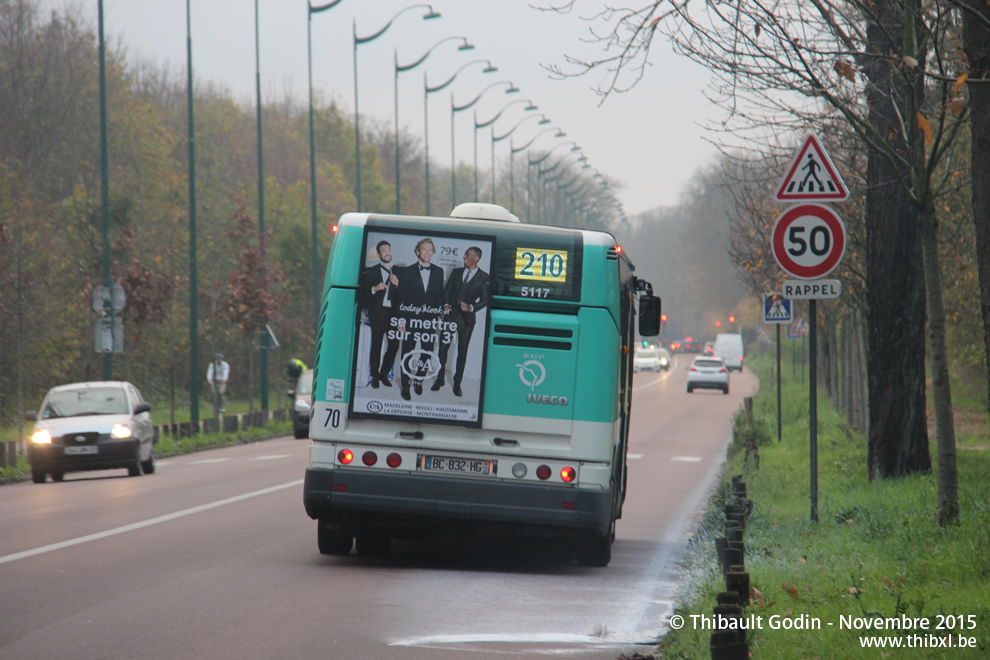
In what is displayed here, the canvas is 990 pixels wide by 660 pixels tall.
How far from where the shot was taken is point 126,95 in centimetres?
5525

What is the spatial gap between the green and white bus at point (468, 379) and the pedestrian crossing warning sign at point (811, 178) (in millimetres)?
1761

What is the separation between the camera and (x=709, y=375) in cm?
6250

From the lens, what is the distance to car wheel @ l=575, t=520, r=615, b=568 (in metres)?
11.6

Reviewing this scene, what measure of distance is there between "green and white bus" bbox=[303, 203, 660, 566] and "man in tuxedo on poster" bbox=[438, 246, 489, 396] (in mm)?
11

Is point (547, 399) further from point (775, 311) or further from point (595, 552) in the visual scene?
point (775, 311)

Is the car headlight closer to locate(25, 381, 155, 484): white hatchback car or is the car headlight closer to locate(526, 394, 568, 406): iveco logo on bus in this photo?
locate(25, 381, 155, 484): white hatchback car

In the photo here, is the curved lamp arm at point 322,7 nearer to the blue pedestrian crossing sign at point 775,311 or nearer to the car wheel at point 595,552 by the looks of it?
the blue pedestrian crossing sign at point 775,311

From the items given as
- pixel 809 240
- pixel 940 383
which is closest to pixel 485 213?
pixel 809 240

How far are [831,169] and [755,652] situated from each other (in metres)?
5.74

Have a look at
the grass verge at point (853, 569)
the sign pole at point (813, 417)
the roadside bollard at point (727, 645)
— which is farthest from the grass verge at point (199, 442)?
the roadside bollard at point (727, 645)

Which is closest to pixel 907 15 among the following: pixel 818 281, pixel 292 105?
pixel 818 281

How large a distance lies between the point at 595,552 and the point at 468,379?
6.71 feet

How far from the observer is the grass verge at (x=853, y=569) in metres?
7.09

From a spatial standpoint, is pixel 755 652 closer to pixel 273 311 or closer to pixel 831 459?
pixel 831 459
